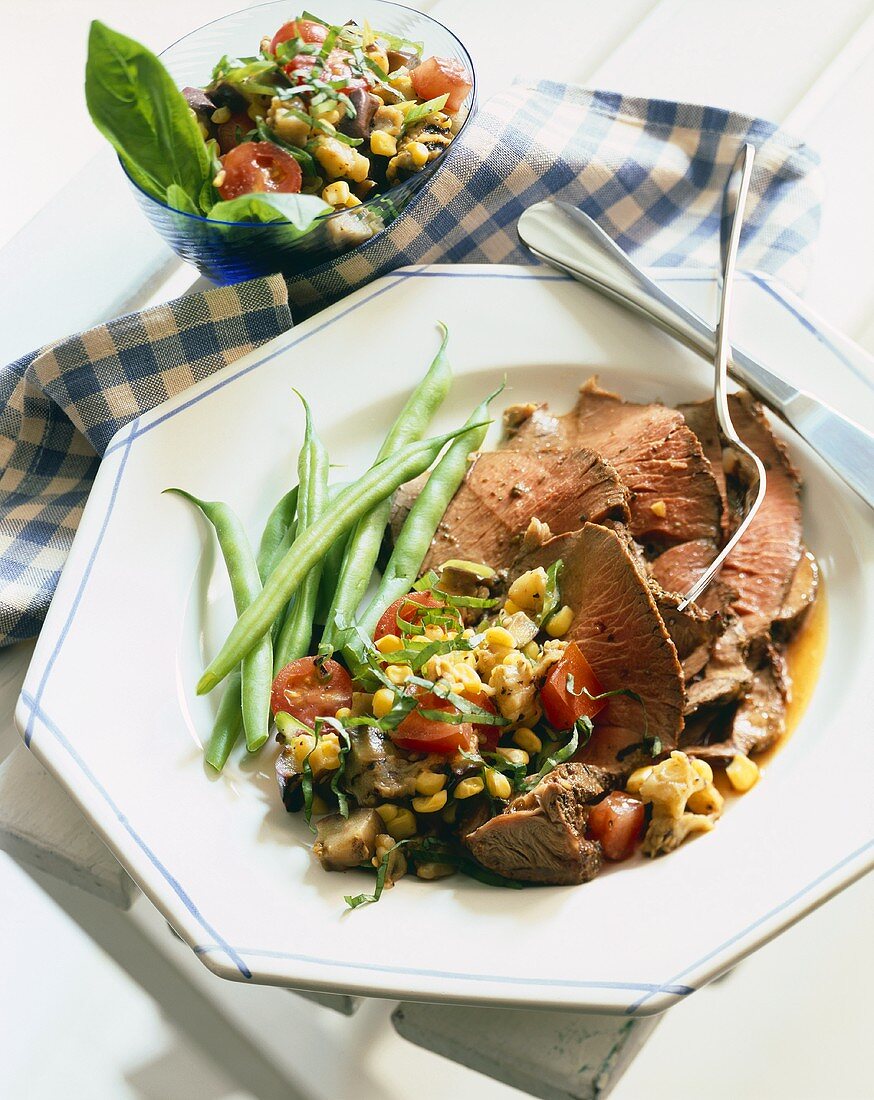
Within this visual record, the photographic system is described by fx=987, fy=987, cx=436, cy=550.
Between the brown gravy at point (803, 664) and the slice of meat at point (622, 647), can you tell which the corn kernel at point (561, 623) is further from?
the brown gravy at point (803, 664)

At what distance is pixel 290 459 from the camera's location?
10.3 ft


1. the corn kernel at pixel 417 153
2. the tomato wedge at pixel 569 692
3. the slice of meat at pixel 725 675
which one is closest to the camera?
the tomato wedge at pixel 569 692

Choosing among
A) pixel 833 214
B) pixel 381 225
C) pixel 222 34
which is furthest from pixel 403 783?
pixel 833 214

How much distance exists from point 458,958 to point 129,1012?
40.0 inches

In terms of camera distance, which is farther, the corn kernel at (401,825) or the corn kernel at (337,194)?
the corn kernel at (337,194)

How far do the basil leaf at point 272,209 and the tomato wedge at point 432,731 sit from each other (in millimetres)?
1354

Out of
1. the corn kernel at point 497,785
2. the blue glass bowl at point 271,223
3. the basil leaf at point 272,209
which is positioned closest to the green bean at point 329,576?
the corn kernel at point 497,785

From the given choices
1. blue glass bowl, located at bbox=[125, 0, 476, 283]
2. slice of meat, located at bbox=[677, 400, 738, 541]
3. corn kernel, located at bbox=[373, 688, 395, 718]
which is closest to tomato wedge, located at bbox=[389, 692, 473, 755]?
corn kernel, located at bbox=[373, 688, 395, 718]

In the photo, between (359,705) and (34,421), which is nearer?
(359,705)

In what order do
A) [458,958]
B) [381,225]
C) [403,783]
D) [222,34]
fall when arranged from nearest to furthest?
1. [458,958]
2. [403,783]
3. [381,225]
4. [222,34]

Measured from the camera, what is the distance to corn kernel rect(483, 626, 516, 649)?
2443mm

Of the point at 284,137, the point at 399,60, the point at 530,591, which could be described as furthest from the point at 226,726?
the point at 399,60

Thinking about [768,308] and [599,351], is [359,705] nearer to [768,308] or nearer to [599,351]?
[599,351]

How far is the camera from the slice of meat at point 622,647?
2400 mm
